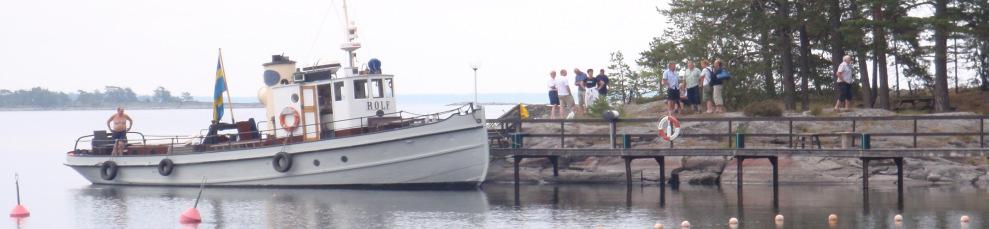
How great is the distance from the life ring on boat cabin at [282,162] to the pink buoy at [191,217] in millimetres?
5777

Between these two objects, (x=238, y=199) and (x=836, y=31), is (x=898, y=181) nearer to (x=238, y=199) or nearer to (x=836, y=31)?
(x=836, y=31)

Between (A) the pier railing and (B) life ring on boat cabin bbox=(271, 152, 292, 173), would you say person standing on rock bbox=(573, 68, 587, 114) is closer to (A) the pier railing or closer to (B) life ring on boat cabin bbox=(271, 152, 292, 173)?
(A) the pier railing

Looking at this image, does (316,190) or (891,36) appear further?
(891,36)

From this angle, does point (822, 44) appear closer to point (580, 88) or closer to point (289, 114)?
point (580, 88)

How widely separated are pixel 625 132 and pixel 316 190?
7228 millimetres

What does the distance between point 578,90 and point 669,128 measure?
6384 millimetres

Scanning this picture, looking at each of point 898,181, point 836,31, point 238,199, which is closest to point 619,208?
point 898,181

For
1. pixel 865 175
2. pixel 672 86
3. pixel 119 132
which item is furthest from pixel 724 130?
pixel 119 132

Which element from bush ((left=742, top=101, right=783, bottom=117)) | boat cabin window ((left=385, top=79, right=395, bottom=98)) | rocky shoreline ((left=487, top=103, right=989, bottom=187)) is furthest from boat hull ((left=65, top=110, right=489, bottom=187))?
bush ((left=742, top=101, right=783, bottom=117))

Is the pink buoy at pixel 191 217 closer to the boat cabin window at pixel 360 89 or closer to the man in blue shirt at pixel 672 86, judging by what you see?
the boat cabin window at pixel 360 89

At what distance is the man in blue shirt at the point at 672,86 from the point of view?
35281 millimetres

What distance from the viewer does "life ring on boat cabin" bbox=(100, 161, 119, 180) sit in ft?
121

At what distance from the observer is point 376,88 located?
34.1 meters

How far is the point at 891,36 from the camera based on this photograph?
3875 cm
